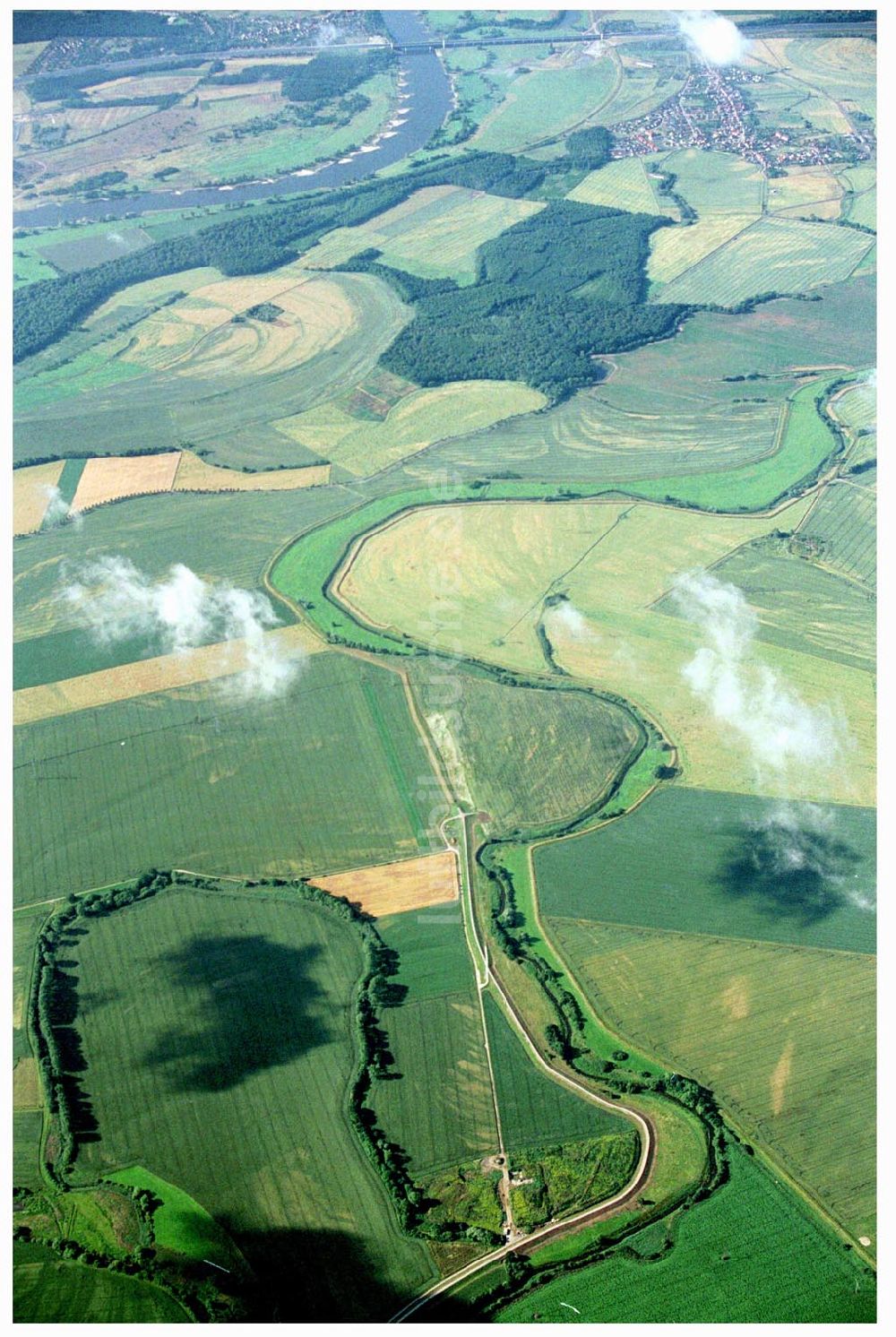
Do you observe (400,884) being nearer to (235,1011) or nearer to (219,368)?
(235,1011)

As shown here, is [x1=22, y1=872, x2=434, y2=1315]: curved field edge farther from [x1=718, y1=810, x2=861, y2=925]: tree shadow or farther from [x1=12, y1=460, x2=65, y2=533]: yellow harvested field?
[x1=12, y1=460, x2=65, y2=533]: yellow harvested field

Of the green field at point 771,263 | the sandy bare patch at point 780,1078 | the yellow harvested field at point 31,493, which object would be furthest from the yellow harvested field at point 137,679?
the green field at point 771,263

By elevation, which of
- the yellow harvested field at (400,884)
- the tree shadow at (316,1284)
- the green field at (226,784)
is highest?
the green field at (226,784)

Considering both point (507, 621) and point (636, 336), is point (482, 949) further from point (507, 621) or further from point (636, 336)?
point (636, 336)

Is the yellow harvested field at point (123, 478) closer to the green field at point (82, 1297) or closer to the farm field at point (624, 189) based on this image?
the green field at point (82, 1297)

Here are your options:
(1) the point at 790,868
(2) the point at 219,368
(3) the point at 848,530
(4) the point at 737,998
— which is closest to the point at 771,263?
(3) the point at 848,530
